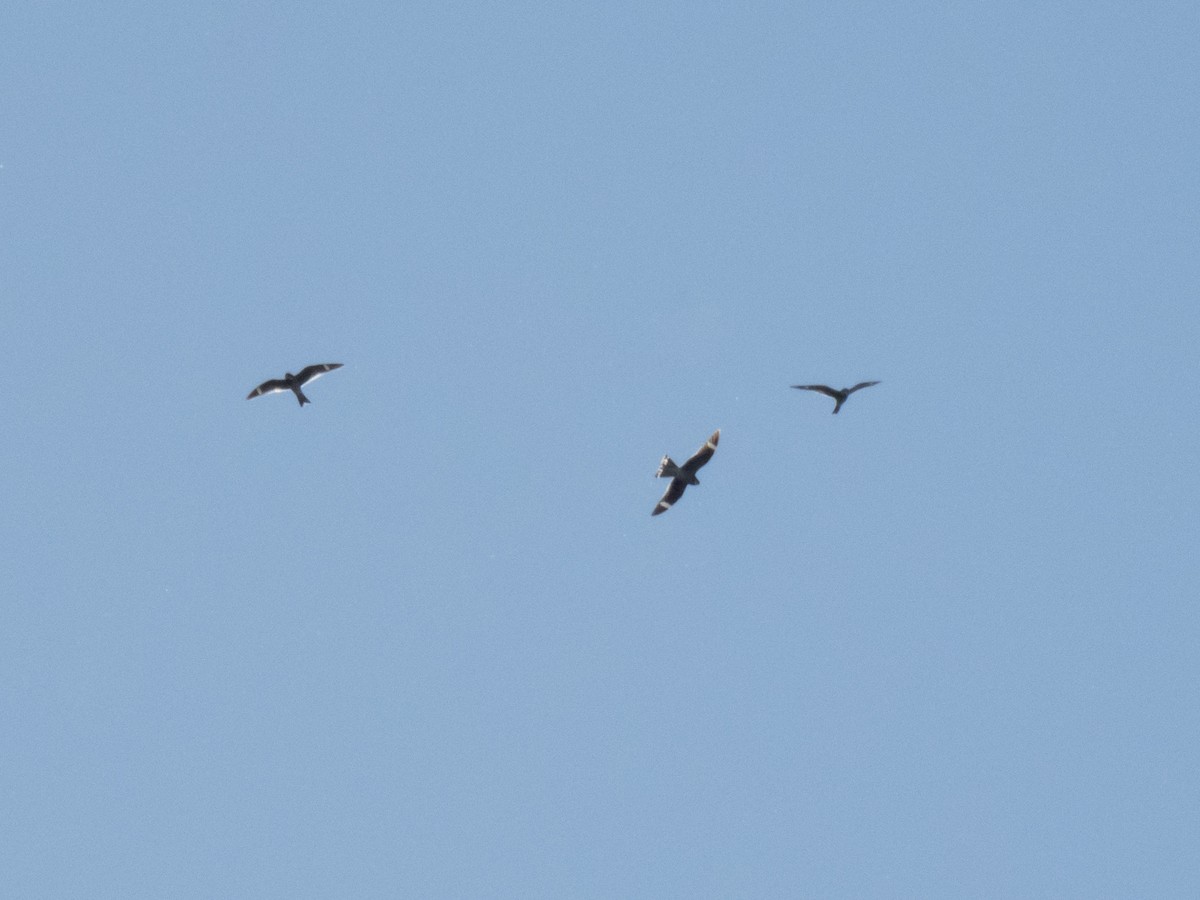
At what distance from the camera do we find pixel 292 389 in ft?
240

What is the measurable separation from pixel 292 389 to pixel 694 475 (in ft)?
48.0

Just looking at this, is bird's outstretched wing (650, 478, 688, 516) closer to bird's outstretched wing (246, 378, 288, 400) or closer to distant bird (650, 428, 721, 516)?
distant bird (650, 428, 721, 516)

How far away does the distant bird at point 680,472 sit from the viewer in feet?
228

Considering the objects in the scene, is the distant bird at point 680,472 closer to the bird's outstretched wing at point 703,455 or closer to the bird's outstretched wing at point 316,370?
the bird's outstretched wing at point 703,455

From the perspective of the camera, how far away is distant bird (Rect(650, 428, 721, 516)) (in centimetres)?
6962

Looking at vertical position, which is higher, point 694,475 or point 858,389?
point 858,389

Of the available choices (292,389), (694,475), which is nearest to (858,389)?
(694,475)

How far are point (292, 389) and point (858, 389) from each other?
65.9 ft

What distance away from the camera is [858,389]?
2901 inches

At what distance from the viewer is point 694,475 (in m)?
70.2

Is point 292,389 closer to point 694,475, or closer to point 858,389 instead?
point 694,475

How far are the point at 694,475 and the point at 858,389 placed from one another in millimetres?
7546

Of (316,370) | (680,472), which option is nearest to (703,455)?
(680,472)

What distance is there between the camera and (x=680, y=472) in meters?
69.9
